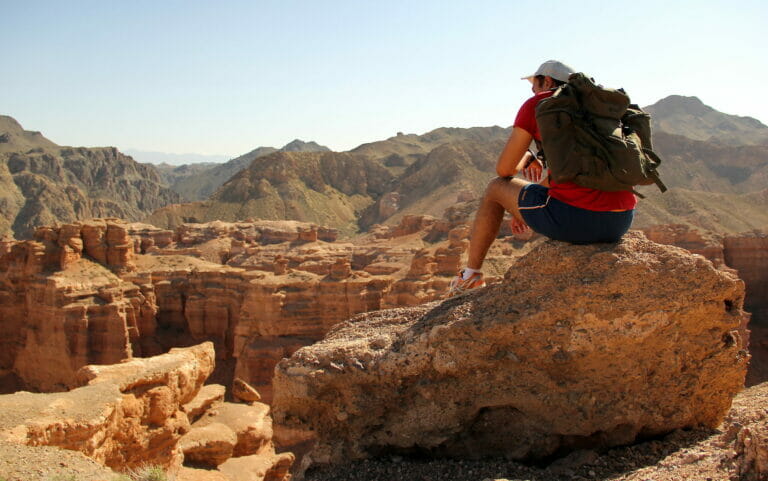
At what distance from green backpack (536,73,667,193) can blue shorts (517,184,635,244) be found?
29cm

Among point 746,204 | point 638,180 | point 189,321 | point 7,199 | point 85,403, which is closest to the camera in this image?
point 638,180

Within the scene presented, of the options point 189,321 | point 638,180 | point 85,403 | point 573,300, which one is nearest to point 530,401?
point 573,300

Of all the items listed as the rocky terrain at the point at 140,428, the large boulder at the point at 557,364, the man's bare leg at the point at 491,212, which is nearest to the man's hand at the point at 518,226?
the man's bare leg at the point at 491,212

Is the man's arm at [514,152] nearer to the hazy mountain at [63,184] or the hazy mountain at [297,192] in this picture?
the hazy mountain at [297,192]

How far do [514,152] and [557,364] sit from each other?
179cm

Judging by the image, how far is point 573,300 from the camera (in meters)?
4.55

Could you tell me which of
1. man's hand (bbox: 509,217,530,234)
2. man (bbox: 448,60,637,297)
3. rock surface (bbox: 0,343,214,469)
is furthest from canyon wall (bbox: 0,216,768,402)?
man (bbox: 448,60,637,297)

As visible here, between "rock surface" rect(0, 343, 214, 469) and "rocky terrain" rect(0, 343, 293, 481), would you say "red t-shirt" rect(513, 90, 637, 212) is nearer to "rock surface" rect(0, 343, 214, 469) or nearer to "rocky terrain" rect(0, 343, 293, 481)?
"rocky terrain" rect(0, 343, 293, 481)

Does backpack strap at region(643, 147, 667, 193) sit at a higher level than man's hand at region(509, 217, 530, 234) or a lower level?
higher

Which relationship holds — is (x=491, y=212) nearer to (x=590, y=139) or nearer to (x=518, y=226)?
(x=518, y=226)

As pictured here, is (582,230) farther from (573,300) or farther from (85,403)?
(85,403)

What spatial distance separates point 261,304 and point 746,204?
5902cm

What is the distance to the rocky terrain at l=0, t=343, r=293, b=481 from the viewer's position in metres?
7.67

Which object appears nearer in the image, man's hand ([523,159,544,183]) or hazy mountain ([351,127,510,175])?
man's hand ([523,159,544,183])
